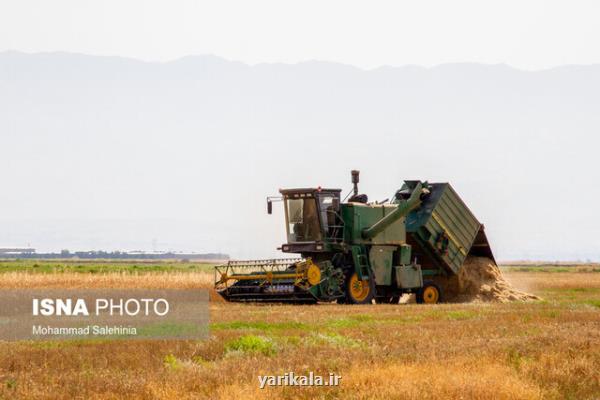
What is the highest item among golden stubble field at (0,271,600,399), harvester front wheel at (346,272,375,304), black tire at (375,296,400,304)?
harvester front wheel at (346,272,375,304)

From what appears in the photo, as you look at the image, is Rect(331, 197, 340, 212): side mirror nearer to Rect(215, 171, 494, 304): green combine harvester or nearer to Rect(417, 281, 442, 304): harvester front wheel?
Rect(215, 171, 494, 304): green combine harvester

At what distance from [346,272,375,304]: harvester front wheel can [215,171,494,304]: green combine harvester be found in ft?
0.11

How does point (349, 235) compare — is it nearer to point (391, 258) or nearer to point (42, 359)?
point (391, 258)

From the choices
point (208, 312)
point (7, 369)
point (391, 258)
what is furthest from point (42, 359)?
point (391, 258)

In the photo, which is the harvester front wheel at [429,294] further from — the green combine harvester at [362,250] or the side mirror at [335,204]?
the side mirror at [335,204]

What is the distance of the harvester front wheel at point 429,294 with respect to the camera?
36062 millimetres

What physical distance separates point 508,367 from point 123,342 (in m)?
6.95

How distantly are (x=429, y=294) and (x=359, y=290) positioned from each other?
A: 326cm

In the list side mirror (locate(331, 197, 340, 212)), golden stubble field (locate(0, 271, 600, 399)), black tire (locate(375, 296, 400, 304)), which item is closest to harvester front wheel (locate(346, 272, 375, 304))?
black tire (locate(375, 296, 400, 304))

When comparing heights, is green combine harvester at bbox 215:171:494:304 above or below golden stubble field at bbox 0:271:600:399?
above

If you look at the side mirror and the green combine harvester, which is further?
the side mirror

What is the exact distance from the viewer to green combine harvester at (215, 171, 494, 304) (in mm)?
33094

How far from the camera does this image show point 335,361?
15.0m

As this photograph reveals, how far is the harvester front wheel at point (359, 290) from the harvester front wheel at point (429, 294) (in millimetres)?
2343
